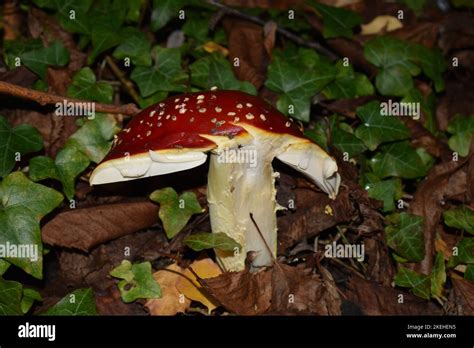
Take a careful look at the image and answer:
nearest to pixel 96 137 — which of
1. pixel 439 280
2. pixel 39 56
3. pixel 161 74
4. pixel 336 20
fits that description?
pixel 161 74

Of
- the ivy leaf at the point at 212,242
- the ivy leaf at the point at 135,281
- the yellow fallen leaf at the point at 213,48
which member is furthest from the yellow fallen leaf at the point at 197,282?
the yellow fallen leaf at the point at 213,48

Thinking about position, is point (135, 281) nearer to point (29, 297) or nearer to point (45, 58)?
point (29, 297)

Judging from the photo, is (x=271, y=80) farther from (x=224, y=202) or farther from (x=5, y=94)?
(x=5, y=94)

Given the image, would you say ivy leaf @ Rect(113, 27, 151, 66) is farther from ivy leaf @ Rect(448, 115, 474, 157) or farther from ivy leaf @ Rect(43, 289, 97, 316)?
ivy leaf @ Rect(448, 115, 474, 157)

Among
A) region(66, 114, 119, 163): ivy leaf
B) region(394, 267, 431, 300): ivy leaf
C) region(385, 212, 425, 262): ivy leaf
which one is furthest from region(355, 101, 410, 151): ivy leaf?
region(66, 114, 119, 163): ivy leaf

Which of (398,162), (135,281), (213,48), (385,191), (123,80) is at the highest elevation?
(213,48)

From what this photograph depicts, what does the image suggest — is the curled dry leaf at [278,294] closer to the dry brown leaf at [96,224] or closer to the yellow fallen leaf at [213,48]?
the dry brown leaf at [96,224]
